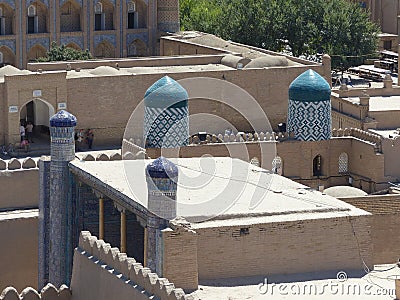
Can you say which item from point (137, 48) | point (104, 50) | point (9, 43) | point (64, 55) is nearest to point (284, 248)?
point (64, 55)

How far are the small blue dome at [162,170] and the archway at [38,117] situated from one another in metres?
16.8

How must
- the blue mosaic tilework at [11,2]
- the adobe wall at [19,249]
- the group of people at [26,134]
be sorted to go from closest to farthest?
the adobe wall at [19,249] < the group of people at [26,134] < the blue mosaic tilework at [11,2]

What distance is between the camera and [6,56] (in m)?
56.6

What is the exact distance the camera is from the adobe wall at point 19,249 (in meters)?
34.9

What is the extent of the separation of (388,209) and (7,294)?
9342 millimetres

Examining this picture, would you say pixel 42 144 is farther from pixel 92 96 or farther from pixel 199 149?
pixel 199 149

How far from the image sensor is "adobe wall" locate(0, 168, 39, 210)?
35.6m

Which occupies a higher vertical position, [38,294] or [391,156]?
[391,156]

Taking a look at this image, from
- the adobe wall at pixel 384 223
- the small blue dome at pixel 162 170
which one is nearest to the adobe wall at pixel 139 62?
the adobe wall at pixel 384 223

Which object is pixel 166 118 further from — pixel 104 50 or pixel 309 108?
pixel 104 50

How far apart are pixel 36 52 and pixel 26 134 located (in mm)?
14142

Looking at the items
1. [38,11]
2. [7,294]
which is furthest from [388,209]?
[38,11]

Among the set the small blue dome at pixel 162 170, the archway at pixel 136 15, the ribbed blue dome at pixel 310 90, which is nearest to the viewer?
the small blue dome at pixel 162 170

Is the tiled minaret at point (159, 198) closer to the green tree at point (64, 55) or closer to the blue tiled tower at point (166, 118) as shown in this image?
the blue tiled tower at point (166, 118)
